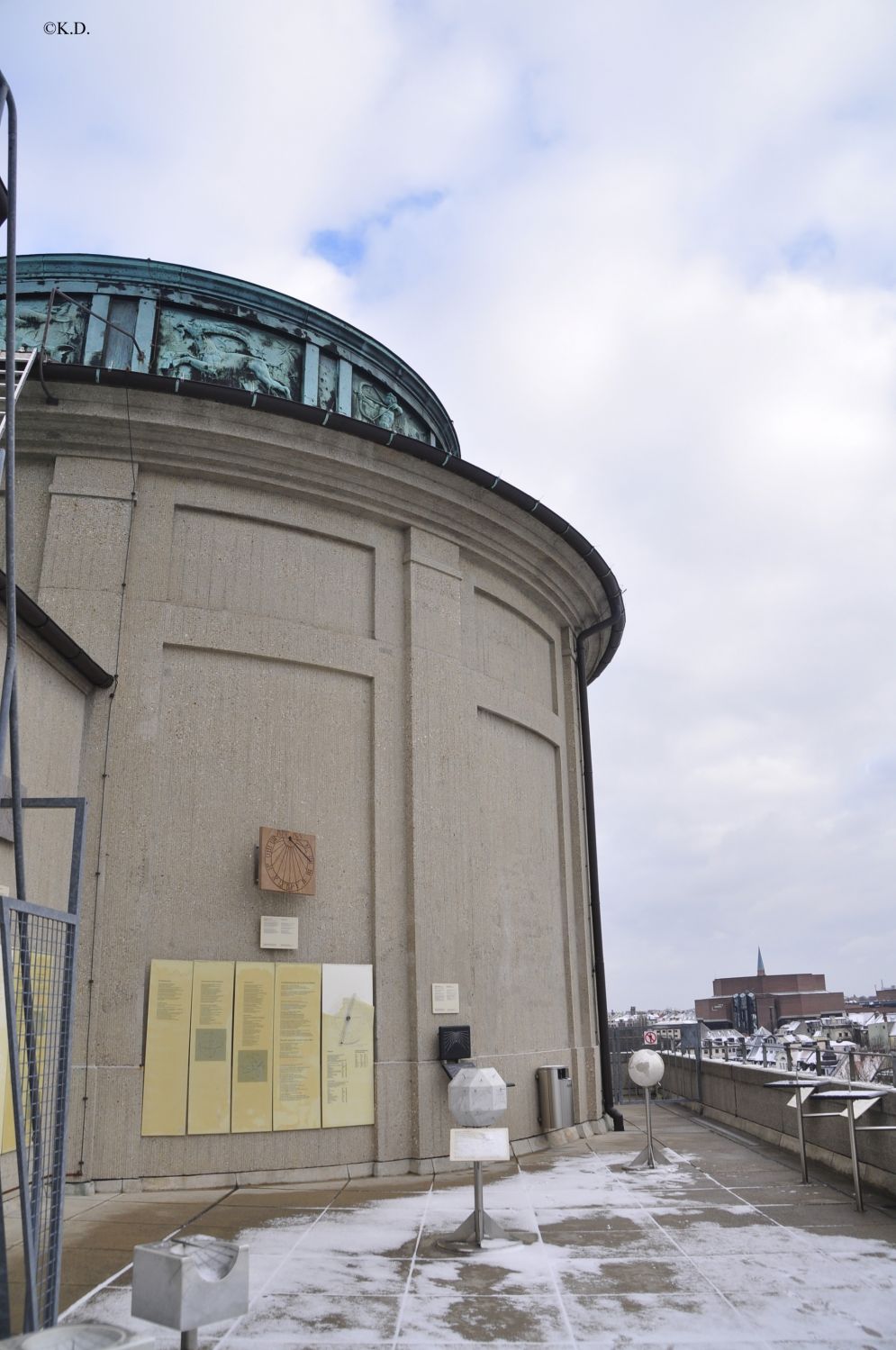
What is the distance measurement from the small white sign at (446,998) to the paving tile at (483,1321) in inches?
237

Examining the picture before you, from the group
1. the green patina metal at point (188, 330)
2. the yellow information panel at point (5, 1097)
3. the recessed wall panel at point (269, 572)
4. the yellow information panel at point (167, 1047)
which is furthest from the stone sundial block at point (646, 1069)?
the green patina metal at point (188, 330)

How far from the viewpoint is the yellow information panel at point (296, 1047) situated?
1162cm

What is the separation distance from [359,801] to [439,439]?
898 cm

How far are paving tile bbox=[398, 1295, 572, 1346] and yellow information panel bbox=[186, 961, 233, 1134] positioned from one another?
16.5 ft

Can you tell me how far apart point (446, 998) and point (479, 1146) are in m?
5.10

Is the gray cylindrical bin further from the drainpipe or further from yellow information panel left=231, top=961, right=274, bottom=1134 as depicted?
yellow information panel left=231, top=961, right=274, bottom=1134

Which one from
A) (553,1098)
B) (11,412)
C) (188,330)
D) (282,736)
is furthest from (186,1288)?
(188,330)

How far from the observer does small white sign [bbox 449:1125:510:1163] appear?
786 centimetres

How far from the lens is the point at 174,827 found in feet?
39.1

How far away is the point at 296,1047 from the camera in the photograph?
11.8 meters

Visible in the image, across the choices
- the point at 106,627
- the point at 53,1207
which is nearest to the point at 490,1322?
the point at 53,1207

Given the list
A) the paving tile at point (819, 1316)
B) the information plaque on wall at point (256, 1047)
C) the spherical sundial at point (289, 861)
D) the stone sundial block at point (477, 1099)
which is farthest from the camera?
the spherical sundial at point (289, 861)

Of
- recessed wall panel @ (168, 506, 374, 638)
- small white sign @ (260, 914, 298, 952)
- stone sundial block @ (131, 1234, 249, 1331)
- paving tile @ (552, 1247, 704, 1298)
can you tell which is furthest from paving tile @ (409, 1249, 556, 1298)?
recessed wall panel @ (168, 506, 374, 638)

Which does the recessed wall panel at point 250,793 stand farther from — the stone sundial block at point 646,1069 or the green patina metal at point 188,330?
the green patina metal at point 188,330
